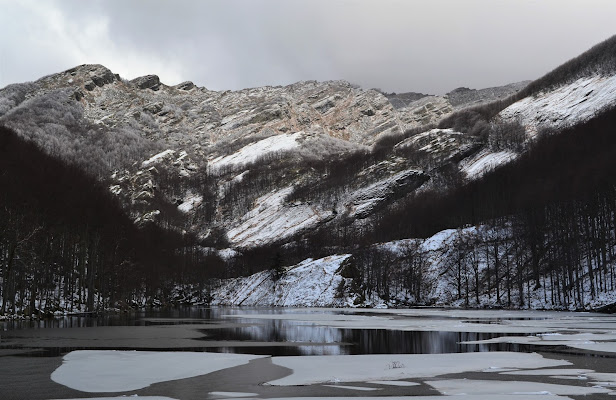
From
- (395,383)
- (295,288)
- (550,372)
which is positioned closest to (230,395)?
(395,383)

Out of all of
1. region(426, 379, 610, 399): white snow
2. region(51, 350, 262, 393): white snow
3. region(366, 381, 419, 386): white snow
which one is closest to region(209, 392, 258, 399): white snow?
region(51, 350, 262, 393): white snow

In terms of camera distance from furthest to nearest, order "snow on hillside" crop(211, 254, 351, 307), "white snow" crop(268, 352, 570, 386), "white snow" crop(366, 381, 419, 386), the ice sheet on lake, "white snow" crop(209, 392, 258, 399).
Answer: "snow on hillside" crop(211, 254, 351, 307)
the ice sheet on lake
"white snow" crop(268, 352, 570, 386)
"white snow" crop(366, 381, 419, 386)
"white snow" crop(209, 392, 258, 399)

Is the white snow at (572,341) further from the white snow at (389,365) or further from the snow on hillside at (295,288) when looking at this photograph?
the snow on hillside at (295,288)

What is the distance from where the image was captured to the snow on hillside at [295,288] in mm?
110812

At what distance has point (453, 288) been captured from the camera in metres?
105

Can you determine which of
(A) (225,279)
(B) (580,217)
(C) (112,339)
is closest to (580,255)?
(B) (580,217)

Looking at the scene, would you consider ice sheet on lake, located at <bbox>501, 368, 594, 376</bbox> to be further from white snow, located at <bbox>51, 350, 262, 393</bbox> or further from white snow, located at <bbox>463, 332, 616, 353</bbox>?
white snow, located at <bbox>51, 350, 262, 393</bbox>

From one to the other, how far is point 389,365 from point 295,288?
334 feet

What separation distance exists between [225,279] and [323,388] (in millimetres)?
144097

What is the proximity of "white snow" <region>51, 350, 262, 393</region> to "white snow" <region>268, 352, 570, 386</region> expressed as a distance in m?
2.61

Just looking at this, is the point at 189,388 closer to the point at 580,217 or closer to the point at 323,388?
the point at 323,388

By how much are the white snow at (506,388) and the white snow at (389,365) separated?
1792 mm

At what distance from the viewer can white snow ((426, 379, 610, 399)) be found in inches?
484

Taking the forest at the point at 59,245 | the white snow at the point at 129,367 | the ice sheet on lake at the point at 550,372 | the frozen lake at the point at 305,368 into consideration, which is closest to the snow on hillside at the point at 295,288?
the forest at the point at 59,245
